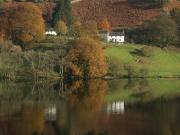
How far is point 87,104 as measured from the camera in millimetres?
69000

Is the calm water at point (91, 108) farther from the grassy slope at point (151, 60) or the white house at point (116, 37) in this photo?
the white house at point (116, 37)

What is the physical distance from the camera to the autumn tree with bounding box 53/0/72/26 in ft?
404

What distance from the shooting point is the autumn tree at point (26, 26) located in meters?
108

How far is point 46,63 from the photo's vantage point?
324 feet

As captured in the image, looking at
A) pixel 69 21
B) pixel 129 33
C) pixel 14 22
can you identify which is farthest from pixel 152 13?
pixel 14 22

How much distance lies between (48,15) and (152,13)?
24.8 meters

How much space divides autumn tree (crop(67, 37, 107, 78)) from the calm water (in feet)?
19.5

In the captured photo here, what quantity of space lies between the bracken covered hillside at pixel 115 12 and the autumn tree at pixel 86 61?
1314 inches

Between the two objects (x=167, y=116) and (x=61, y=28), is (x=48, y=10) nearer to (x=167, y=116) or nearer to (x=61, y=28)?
(x=61, y=28)

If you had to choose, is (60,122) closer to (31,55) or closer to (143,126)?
(143,126)

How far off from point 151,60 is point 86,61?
49.8ft

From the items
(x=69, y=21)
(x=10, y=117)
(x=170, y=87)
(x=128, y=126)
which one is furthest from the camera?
(x=69, y=21)

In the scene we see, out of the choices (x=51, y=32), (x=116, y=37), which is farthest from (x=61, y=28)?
(x=116, y=37)

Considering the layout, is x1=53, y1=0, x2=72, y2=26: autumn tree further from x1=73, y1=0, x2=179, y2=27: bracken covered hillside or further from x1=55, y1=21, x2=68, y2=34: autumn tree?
x1=73, y1=0, x2=179, y2=27: bracken covered hillside
